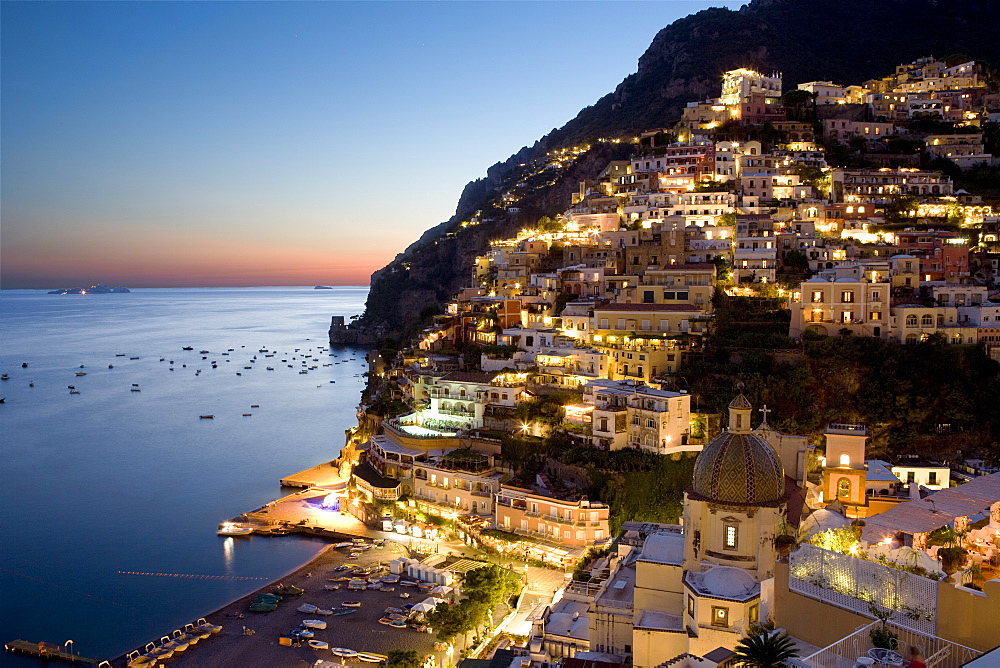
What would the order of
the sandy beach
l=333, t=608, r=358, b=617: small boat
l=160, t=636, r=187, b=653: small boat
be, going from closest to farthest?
the sandy beach
l=160, t=636, r=187, b=653: small boat
l=333, t=608, r=358, b=617: small boat

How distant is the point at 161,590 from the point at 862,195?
4658 centimetres

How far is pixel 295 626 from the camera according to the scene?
27.1 m

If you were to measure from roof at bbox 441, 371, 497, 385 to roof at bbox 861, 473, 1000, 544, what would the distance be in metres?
21.1

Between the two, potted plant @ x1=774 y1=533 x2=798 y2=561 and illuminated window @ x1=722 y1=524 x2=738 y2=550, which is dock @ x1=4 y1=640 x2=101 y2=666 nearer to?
illuminated window @ x1=722 y1=524 x2=738 y2=550

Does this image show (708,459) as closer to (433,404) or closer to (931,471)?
(931,471)

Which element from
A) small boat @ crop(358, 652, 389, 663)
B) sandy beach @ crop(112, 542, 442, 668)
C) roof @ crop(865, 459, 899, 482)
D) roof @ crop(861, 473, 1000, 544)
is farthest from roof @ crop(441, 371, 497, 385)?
roof @ crop(861, 473, 1000, 544)

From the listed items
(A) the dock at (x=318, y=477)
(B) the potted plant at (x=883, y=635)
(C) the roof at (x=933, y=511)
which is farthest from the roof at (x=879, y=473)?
(A) the dock at (x=318, y=477)

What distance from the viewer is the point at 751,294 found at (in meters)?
41.5

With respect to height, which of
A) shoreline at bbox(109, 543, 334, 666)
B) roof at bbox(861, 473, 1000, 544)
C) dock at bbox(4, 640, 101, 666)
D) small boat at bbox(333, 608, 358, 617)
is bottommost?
dock at bbox(4, 640, 101, 666)

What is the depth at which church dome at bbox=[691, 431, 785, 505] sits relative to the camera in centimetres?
1603

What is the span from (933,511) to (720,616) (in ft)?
27.6

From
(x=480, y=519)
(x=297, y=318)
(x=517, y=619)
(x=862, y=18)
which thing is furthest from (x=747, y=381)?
(x=297, y=318)

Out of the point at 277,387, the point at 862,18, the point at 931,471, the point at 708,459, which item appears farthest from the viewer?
the point at 862,18

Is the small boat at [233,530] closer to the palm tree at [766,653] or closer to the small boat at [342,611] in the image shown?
the small boat at [342,611]
